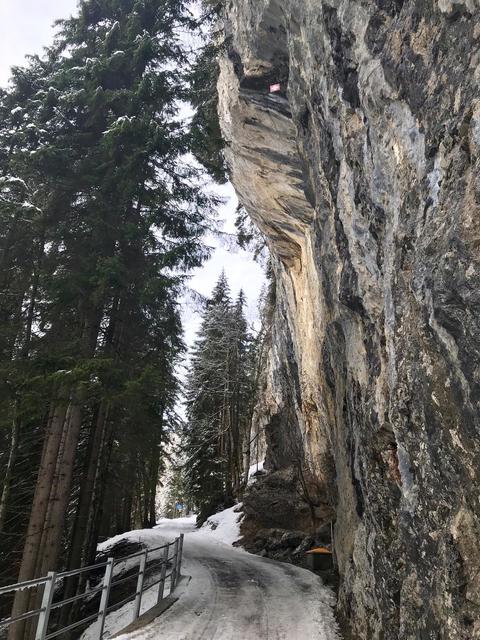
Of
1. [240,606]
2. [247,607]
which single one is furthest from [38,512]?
[247,607]

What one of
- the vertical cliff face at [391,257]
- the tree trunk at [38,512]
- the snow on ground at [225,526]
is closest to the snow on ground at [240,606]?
the vertical cliff face at [391,257]

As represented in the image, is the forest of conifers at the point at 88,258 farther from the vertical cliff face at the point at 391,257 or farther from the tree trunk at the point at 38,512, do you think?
the vertical cliff face at the point at 391,257

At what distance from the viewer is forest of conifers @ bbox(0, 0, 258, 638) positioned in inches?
333

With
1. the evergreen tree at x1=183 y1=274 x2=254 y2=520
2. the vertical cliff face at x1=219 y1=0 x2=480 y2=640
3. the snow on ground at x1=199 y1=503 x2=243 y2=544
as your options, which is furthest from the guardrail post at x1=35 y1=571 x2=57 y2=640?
the evergreen tree at x1=183 y1=274 x2=254 y2=520

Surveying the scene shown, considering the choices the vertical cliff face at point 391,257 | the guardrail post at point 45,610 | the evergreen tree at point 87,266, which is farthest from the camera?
the evergreen tree at point 87,266

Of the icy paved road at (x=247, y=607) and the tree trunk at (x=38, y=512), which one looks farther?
the tree trunk at (x=38, y=512)

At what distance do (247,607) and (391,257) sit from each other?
6405 mm

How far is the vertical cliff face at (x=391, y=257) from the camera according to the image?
3.56 metres

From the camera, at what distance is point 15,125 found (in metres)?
13.3

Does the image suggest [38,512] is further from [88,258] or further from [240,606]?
[88,258]

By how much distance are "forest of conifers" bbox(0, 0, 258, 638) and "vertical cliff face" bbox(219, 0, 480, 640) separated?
8.83 feet

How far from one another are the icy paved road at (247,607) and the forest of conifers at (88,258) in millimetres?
2771

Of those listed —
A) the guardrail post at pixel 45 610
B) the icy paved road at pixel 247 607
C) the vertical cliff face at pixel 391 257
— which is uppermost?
the vertical cliff face at pixel 391 257

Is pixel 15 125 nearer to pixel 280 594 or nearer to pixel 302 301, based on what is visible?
pixel 302 301
